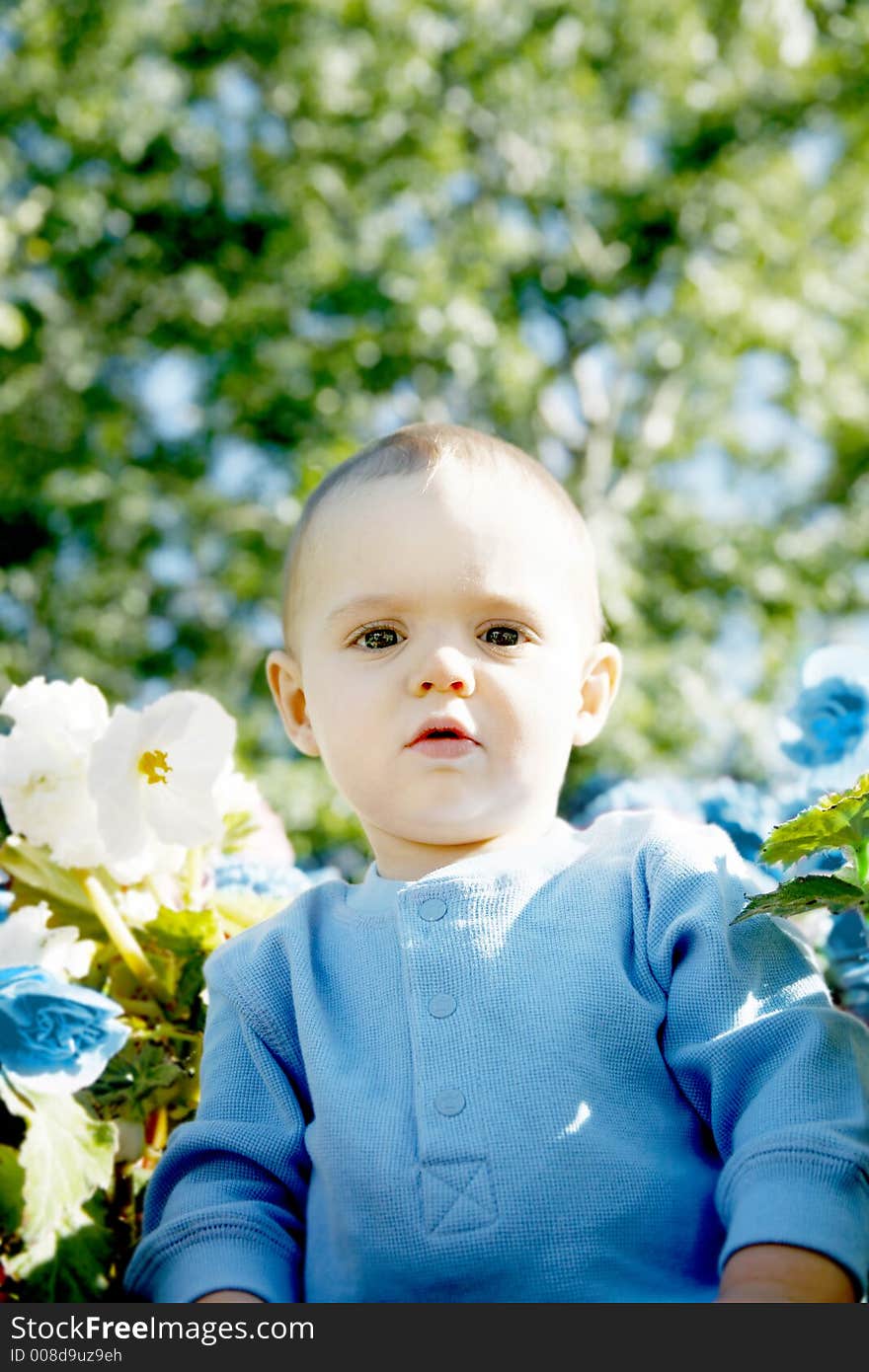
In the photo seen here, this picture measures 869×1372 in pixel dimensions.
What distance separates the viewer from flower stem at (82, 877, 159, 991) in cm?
137

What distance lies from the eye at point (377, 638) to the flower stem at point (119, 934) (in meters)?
0.38

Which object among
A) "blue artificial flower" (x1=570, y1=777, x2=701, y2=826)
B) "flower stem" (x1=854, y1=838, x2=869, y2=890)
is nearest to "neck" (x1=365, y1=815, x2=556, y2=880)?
"flower stem" (x1=854, y1=838, x2=869, y2=890)

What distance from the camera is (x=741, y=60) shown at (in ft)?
31.1

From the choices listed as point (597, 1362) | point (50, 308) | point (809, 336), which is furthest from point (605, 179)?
point (597, 1362)

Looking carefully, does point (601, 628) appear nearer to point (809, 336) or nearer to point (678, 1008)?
point (678, 1008)

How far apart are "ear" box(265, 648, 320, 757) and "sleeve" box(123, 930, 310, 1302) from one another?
301mm

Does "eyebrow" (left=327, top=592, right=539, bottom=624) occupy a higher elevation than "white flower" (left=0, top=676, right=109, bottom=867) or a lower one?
higher

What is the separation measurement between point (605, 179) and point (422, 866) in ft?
30.4

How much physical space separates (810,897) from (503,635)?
0.43 meters

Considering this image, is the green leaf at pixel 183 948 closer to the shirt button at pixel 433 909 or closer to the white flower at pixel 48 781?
the white flower at pixel 48 781

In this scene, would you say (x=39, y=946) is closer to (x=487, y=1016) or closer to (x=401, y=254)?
(x=487, y=1016)

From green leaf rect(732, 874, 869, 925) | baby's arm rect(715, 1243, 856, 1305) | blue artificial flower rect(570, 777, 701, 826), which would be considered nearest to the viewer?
baby's arm rect(715, 1243, 856, 1305)

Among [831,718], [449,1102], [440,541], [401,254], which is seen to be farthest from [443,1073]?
[401,254]

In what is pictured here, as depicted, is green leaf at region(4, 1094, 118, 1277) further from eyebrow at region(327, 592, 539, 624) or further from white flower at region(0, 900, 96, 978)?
eyebrow at region(327, 592, 539, 624)
